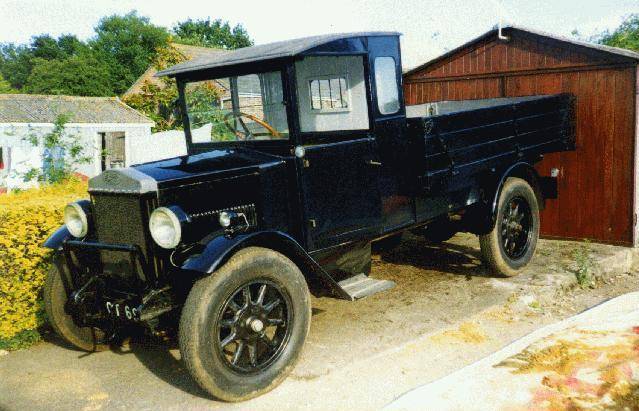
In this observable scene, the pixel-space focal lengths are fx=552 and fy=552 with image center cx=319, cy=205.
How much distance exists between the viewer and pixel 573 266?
6129 mm

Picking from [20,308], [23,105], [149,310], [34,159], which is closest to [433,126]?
[149,310]

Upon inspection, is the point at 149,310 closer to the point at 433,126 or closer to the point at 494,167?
the point at 433,126

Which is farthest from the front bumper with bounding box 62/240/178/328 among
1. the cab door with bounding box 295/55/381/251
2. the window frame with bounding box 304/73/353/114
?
the window frame with bounding box 304/73/353/114

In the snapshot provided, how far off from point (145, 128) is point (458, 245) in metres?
17.2

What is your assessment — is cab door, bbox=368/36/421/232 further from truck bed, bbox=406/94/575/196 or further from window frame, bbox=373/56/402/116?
truck bed, bbox=406/94/575/196

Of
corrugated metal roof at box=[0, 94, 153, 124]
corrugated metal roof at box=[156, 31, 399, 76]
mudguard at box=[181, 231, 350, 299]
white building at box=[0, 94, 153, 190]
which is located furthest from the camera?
corrugated metal roof at box=[0, 94, 153, 124]

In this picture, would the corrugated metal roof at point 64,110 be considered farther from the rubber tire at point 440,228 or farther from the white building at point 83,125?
the rubber tire at point 440,228

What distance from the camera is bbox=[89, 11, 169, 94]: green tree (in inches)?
1783

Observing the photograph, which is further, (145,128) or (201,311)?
(145,128)

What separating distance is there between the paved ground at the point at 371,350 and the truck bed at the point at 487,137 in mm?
1144

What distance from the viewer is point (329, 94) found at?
4734mm

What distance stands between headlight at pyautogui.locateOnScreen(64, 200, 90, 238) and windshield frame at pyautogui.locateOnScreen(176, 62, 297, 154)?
127 cm

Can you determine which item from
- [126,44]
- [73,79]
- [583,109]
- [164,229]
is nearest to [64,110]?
[583,109]

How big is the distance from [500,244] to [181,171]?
341 cm
